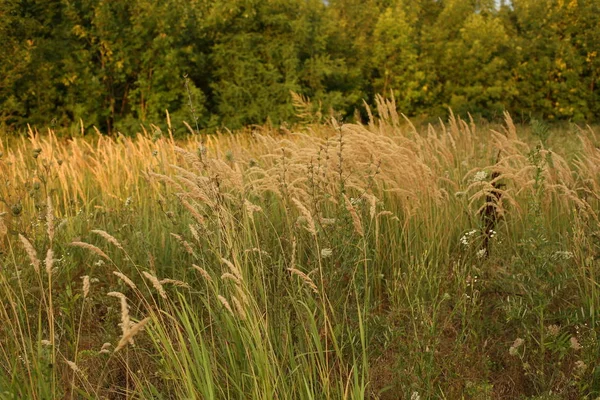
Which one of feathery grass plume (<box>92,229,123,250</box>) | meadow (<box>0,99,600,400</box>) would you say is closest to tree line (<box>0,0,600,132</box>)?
meadow (<box>0,99,600,400</box>)

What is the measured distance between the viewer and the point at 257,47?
16.1m


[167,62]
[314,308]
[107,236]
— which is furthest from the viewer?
[167,62]

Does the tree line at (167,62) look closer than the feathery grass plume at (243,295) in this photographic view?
No

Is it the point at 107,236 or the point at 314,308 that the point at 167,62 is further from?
the point at 107,236

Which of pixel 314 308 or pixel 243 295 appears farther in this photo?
pixel 314 308

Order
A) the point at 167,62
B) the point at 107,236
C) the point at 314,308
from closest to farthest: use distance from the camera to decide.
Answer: the point at 107,236
the point at 314,308
the point at 167,62

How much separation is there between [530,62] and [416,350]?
24494 millimetres

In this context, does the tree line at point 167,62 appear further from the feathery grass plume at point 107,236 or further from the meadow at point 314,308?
the feathery grass plume at point 107,236

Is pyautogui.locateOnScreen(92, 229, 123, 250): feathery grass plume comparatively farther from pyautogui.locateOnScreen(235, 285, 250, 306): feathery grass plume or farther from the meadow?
pyautogui.locateOnScreen(235, 285, 250, 306): feathery grass plume

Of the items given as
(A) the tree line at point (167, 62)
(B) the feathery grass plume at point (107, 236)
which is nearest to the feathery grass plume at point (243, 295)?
(B) the feathery grass plume at point (107, 236)

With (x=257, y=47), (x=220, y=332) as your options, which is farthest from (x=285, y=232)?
(x=257, y=47)

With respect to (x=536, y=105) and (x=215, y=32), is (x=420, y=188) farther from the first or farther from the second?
(x=536, y=105)

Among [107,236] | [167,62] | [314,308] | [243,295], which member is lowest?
[314,308]

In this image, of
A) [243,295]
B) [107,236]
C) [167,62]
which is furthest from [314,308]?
[167,62]
